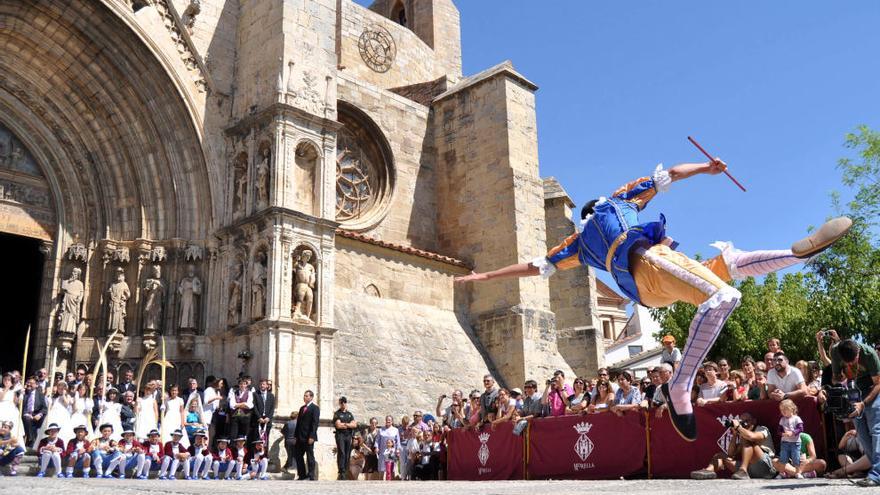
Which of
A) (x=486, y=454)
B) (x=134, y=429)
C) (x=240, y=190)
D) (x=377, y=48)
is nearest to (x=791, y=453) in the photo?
(x=486, y=454)

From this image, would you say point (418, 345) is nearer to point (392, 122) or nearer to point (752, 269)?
point (392, 122)

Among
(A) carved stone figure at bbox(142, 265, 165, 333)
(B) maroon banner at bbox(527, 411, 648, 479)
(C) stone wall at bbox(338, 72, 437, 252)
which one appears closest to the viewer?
(B) maroon banner at bbox(527, 411, 648, 479)

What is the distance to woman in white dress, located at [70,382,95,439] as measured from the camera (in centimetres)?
970

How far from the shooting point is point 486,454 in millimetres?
9953

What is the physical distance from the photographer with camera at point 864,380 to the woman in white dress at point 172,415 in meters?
7.63

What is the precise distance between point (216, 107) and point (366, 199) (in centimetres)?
497

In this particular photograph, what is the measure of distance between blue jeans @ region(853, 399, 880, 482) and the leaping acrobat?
49.9 inches

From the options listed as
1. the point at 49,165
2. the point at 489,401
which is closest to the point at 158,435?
the point at 489,401

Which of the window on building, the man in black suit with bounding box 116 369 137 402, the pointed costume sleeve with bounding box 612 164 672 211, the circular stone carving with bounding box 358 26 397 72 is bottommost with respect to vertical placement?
the man in black suit with bounding box 116 369 137 402

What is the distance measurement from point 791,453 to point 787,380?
83 cm

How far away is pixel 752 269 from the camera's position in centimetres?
522

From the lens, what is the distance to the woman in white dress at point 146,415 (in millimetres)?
10023

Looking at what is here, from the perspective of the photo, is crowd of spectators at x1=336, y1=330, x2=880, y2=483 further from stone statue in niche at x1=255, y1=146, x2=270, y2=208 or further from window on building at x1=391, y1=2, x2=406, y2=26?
window on building at x1=391, y1=2, x2=406, y2=26

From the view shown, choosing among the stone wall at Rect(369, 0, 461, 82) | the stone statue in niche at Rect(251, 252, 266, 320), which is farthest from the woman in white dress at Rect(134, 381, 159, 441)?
the stone wall at Rect(369, 0, 461, 82)
